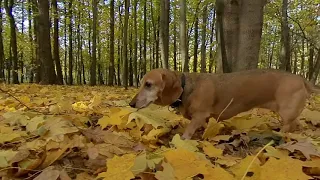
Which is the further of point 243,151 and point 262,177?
point 243,151

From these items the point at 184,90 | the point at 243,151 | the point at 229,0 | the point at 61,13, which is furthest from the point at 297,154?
the point at 61,13

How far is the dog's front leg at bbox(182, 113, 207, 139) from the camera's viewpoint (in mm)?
2465

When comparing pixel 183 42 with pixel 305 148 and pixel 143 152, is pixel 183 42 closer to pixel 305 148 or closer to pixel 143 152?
pixel 305 148

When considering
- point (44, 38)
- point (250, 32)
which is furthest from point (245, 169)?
point (44, 38)

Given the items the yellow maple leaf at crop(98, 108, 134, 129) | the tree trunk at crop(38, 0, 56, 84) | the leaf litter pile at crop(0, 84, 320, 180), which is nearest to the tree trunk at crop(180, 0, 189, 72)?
the tree trunk at crop(38, 0, 56, 84)

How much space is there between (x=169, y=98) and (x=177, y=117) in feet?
1.27

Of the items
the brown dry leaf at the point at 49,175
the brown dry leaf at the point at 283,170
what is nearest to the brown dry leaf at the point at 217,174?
the brown dry leaf at the point at 283,170

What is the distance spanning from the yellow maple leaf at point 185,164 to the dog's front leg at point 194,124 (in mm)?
1271

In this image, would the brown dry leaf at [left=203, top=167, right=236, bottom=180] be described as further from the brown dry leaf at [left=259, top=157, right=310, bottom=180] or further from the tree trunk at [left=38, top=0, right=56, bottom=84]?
the tree trunk at [left=38, top=0, right=56, bottom=84]

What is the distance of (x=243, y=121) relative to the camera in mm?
2496

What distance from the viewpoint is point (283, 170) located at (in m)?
1.08

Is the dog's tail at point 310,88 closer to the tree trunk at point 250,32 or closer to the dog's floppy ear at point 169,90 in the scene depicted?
the dog's floppy ear at point 169,90

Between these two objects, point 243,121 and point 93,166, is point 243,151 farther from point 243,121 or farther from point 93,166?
point 93,166

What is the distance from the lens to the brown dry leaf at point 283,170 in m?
1.06
